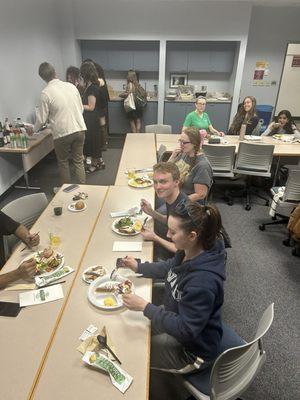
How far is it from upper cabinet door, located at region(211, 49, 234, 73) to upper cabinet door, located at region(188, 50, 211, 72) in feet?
0.36

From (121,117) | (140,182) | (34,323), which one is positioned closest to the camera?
(34,323)

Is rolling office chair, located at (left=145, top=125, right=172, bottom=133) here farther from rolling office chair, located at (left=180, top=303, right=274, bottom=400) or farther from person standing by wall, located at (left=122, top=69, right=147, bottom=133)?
rolling office chair, located at (left=180, top=303, right=274, bottom=400)

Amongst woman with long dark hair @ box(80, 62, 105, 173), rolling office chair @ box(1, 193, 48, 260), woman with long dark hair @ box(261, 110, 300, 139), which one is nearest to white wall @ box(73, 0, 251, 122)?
woman with long dark hair @ box(261, 110, 300, 139)

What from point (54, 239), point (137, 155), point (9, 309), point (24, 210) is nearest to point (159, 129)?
point (137, 155)

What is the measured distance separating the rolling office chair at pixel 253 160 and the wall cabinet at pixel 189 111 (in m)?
3.05

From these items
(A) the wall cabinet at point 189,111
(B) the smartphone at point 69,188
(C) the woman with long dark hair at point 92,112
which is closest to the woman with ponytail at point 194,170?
(B) the smartphone at point 69,188

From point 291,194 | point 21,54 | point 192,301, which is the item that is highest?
point 21,54

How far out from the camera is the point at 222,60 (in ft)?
22.2

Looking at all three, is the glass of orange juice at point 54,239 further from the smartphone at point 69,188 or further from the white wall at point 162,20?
the white wall at point 162,20

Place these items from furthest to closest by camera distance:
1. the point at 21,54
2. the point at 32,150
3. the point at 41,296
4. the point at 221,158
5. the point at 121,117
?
1. the point at 121,117
2. the point at 21,54
3. the point at 32,150
4. the point at 221,158
5. the point at 41,296

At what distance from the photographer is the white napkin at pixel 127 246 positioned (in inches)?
78.7

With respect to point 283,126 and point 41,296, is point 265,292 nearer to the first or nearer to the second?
point 41,296

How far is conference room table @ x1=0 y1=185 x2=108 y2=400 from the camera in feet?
4.02

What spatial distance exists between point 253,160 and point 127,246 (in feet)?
8.86
